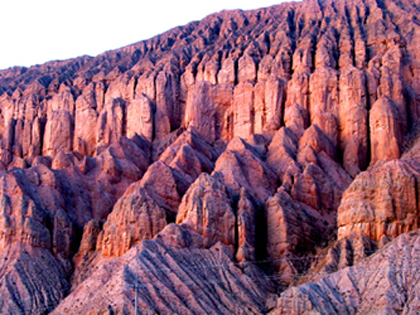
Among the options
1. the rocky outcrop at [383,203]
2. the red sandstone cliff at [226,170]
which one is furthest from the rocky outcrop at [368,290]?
the rocky outcrop at [383,203]

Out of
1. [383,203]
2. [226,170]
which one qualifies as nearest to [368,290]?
[383,203]

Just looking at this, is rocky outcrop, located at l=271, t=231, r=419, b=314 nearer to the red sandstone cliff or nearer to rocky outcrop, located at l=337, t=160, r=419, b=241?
the red sandstone cliff

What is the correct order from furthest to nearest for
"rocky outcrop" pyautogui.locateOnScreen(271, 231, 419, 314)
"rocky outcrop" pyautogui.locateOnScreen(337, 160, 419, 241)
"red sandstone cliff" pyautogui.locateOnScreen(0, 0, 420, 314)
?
1. "rocky outcrop" pyautogui.locateOnScreen(337, 160, 419, 241)
2. "red sandstone cliff" pyautogui.locateOnScreen(0, 0, 420, 314)
3. "rocky outcrop" pyautogui.locateOnScreen(271, 231, 419, 314)

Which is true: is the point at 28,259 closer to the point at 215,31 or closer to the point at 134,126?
the point at 134,126

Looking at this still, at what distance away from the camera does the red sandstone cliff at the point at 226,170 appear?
73500 mm

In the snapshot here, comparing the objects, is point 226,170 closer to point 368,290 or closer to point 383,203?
point 383,203

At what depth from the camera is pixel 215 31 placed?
5182 inches

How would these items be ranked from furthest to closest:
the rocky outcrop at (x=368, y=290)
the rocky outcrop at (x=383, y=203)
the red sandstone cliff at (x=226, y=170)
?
the rocky outcrop at (x=383, y=203) < the red sandstone cliff at (x=226, y=170) < the rocky outcrop at (x=368, y=290)

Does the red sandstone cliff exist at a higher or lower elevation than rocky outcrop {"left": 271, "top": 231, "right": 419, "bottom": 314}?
higher

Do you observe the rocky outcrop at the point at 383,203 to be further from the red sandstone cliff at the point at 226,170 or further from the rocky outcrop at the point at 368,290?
the rocky outcrop at the point at 368,290

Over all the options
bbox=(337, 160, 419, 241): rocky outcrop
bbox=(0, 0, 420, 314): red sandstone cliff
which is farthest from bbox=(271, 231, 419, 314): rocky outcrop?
bbox=(337, 160, 419, 241): rocky outcrop

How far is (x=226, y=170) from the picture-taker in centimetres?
8869

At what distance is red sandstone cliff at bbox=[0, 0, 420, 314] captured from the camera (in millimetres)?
73500

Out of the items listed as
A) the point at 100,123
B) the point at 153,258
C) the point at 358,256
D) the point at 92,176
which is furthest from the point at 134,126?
the point at 358,256
